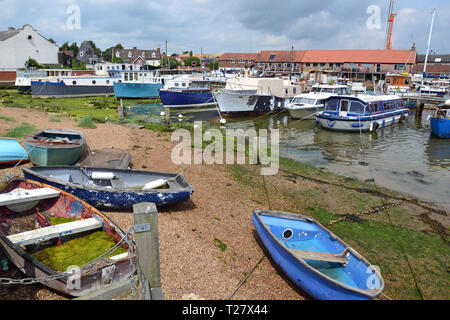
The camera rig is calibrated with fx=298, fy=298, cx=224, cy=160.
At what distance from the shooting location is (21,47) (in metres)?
55.1

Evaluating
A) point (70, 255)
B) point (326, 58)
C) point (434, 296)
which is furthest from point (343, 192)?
point (326, 58)

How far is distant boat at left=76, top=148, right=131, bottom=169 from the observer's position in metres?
12.0

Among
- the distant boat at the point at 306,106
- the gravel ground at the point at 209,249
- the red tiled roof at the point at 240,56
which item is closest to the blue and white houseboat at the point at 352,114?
the distant boat at the point at 306,106

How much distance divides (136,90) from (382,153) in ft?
104

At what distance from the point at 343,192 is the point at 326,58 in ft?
213

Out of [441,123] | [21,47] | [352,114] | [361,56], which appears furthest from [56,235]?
[361,56]

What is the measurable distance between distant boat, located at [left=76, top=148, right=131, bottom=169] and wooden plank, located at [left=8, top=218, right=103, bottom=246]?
5.07 m

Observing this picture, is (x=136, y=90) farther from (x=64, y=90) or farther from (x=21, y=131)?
(x=21, y=131)

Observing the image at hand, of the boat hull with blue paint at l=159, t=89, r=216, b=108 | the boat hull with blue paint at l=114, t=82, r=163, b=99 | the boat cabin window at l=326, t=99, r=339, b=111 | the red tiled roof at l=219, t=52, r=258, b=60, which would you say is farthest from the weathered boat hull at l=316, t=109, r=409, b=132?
the red tiled roof at l=219, t=52, r=258, b=60

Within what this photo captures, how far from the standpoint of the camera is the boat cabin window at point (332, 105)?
84.9 ft

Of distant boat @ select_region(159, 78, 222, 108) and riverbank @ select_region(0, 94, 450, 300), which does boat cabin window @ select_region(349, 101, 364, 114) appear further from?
distant boat @ select_region(159, 78, 222, 108)

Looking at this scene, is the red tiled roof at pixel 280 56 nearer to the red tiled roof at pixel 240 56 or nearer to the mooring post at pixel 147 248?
the red tiled roof at pixel 240 56

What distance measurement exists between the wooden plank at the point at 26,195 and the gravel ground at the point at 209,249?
165cm

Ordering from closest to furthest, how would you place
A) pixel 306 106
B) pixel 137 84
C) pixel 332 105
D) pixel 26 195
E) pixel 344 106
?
pixel 26 195
pixel 344 106
pixel 332 105
pixel 306 106
pixel 137 84
